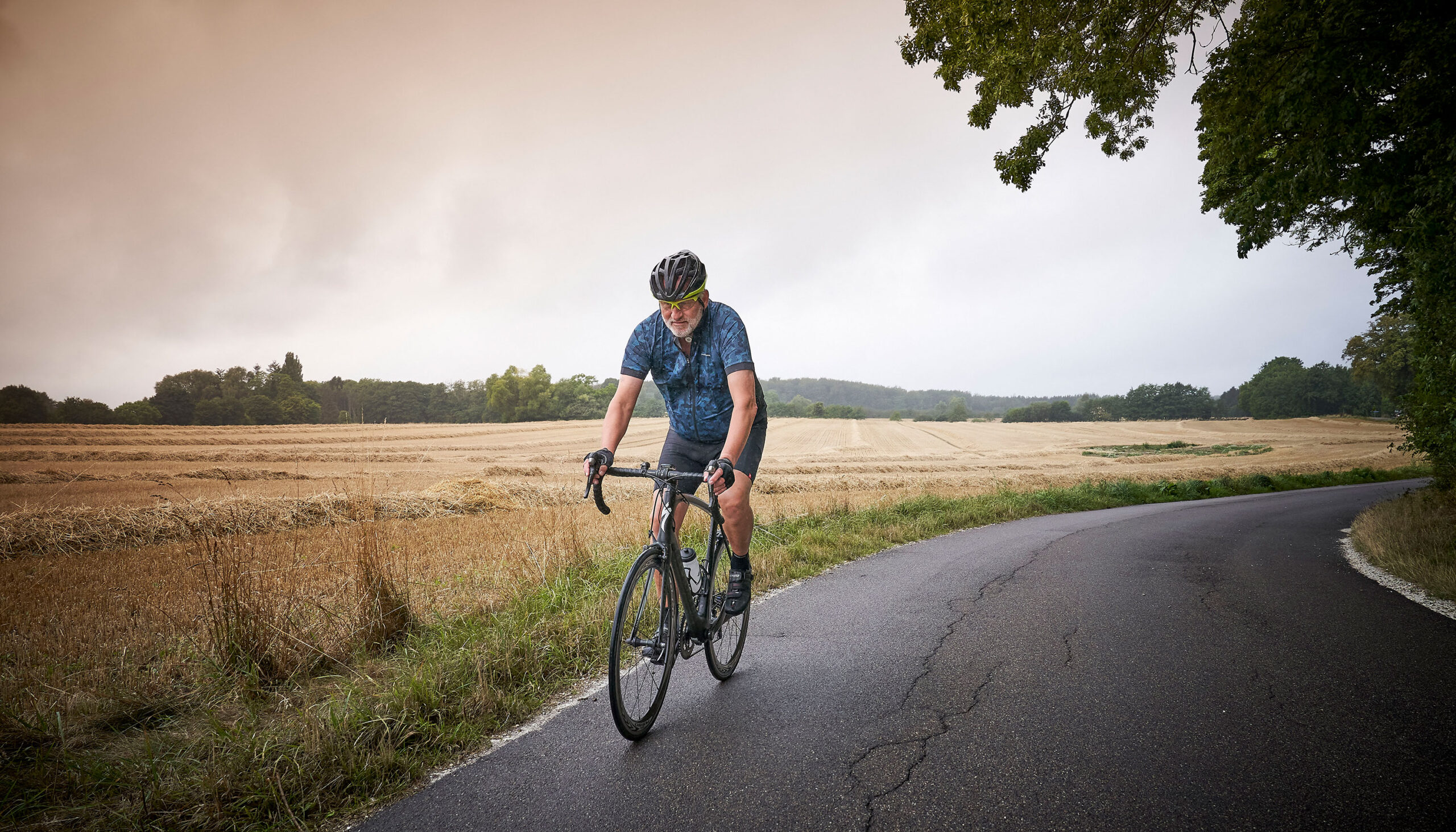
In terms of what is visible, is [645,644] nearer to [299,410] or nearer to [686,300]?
[686,300]

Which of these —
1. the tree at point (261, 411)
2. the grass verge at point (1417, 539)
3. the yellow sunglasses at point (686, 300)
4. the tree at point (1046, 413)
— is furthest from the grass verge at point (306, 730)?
the tree at point (1046, 413)

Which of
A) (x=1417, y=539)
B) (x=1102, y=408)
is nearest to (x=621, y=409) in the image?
(x=1417, y=539)

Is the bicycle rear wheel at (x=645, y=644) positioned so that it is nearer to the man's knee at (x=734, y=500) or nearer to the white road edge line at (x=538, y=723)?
the white road edge line at (x=538, y=723)

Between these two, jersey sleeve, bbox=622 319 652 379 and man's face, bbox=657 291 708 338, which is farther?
jersey sleeve, bbox=622 319 652 379

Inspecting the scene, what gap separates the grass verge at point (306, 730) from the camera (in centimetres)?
228

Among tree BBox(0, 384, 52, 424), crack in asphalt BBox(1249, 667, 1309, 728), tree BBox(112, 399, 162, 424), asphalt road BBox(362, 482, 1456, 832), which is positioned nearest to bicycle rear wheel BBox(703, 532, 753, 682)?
asphalt road BBox(362, 482, 1456, 832)

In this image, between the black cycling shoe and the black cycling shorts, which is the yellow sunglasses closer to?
the black cycling shorts

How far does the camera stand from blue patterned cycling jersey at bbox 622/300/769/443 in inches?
142

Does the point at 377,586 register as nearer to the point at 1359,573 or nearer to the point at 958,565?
the point at 958,565

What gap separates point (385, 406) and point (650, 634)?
6810 cm

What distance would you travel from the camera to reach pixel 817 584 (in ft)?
20.5

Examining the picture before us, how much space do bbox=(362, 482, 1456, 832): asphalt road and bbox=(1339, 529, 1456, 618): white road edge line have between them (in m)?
0.22

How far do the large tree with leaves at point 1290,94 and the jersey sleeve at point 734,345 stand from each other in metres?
5.85

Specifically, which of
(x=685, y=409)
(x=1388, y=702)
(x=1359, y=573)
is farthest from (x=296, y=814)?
(x=1359, y=573)
